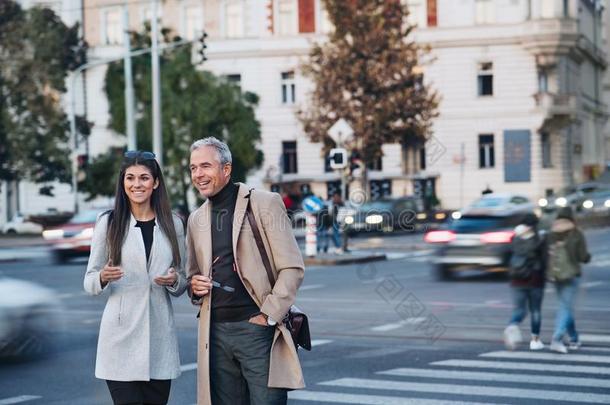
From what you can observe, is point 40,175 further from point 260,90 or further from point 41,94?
point 260,90

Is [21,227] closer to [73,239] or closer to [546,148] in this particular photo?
[546,148]

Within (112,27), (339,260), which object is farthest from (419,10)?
(339,260)

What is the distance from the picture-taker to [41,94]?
53281mm

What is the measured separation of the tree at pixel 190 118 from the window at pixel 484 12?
1634cm

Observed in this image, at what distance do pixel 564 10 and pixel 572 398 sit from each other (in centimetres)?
5234

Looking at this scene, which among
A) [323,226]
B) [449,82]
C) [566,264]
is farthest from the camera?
[449,82]

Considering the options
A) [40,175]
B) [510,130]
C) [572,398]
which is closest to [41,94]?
[40,175]

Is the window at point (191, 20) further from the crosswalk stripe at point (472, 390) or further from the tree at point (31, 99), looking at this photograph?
the crosswalk stripe at point (472, 390)

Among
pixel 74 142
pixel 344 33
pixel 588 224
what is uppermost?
pixel 344 33

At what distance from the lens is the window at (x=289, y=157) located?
2452 inches

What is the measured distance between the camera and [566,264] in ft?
43.4

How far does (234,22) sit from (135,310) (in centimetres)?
5625

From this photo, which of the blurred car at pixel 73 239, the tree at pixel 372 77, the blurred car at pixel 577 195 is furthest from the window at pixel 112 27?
the blurred car at pixel 73 239

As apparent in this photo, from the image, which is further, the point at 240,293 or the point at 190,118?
the point at 190,118
